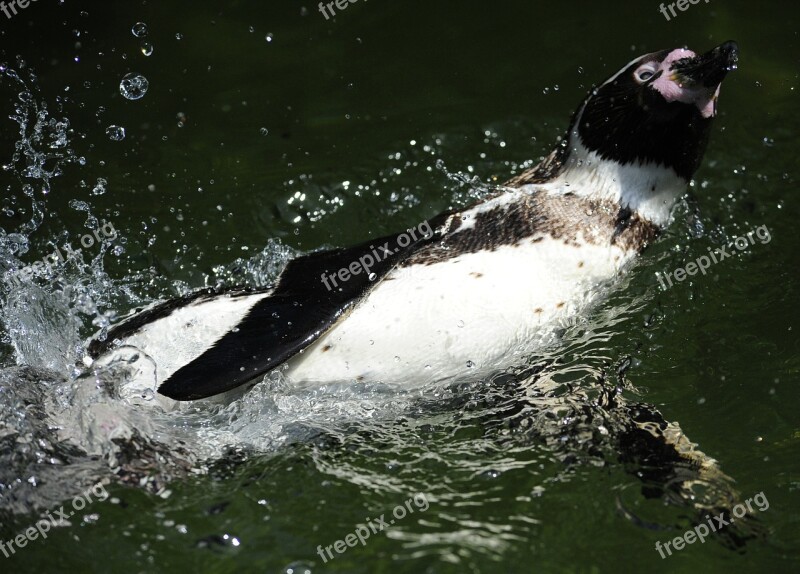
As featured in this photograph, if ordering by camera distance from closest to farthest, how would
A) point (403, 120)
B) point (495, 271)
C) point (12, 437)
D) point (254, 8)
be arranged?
1. point (12, 437)
2. point (495, 271)
3. point (403, 120)
4. point (254, 8)

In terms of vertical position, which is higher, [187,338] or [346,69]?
[346,69]

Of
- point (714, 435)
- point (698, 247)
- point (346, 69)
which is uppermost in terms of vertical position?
point (346, 69)

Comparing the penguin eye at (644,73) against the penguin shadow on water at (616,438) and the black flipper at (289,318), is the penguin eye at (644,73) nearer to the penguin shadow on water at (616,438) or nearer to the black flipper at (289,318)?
the black flipper at (289,318)

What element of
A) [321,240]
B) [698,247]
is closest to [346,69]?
[321,240]

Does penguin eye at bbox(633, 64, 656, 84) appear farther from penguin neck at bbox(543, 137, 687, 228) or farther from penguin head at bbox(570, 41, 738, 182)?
penguin neck at bbox(543, 137, 687, 228)

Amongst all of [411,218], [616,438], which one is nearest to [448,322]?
[616,438]

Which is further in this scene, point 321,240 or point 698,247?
point 321,240

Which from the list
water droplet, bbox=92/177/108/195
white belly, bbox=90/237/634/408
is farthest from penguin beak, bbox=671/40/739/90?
water droplet, bbox=92/177/108/195

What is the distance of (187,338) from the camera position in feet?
9.35

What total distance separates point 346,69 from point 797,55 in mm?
2294

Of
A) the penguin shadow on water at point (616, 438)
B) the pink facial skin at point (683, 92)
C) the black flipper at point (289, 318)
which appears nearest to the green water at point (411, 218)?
the penguin shadow on water at point (616, 438)

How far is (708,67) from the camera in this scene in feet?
9.06

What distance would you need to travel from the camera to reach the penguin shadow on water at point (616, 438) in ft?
8.11

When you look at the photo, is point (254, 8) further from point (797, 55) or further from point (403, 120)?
point (797, 55)
